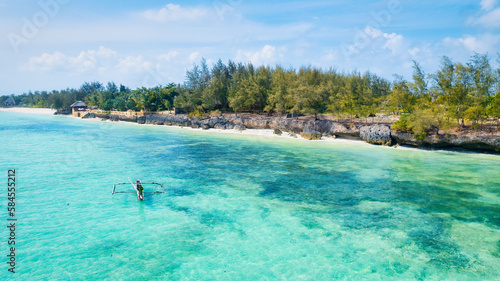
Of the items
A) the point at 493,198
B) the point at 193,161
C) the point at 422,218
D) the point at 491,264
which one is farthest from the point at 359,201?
the point at 193,161

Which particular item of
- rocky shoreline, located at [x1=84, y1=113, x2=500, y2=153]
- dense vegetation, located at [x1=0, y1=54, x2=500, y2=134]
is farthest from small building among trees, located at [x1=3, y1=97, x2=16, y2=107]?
rocky shoreline, located at [x1=84, y1=113, x2=500, y2=153]

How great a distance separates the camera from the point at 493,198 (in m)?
20.9

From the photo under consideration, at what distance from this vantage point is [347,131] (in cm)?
4872

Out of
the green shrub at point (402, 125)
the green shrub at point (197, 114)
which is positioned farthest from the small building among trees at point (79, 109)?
the green shrub at point (402, 125)

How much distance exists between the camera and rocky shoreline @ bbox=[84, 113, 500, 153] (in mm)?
37156

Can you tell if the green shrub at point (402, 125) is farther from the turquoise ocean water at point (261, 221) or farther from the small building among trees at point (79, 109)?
the small building among trees at point (79, 109)

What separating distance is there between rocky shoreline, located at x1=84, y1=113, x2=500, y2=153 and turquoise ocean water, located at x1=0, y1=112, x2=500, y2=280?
498cm

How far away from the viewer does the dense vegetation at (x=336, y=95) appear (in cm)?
3862

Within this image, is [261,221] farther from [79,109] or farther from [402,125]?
[79,109]

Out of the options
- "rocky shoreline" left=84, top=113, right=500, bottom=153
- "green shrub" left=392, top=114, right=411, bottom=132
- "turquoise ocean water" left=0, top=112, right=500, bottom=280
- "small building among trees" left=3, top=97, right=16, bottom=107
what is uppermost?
"small building among trees" left=3, top=97, right=16, bottom=107

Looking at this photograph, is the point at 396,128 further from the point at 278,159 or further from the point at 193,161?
the point at 193,161

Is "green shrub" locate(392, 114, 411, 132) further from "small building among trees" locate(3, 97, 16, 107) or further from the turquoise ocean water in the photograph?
"small building among trees" locate(3, 97, 16, 107)

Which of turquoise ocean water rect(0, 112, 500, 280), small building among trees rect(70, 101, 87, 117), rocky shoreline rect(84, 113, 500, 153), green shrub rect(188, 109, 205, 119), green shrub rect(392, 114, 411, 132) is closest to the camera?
turquoise ocean water rect(0, 112, 500, 280)

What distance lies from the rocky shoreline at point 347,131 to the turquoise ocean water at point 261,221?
4.98m
